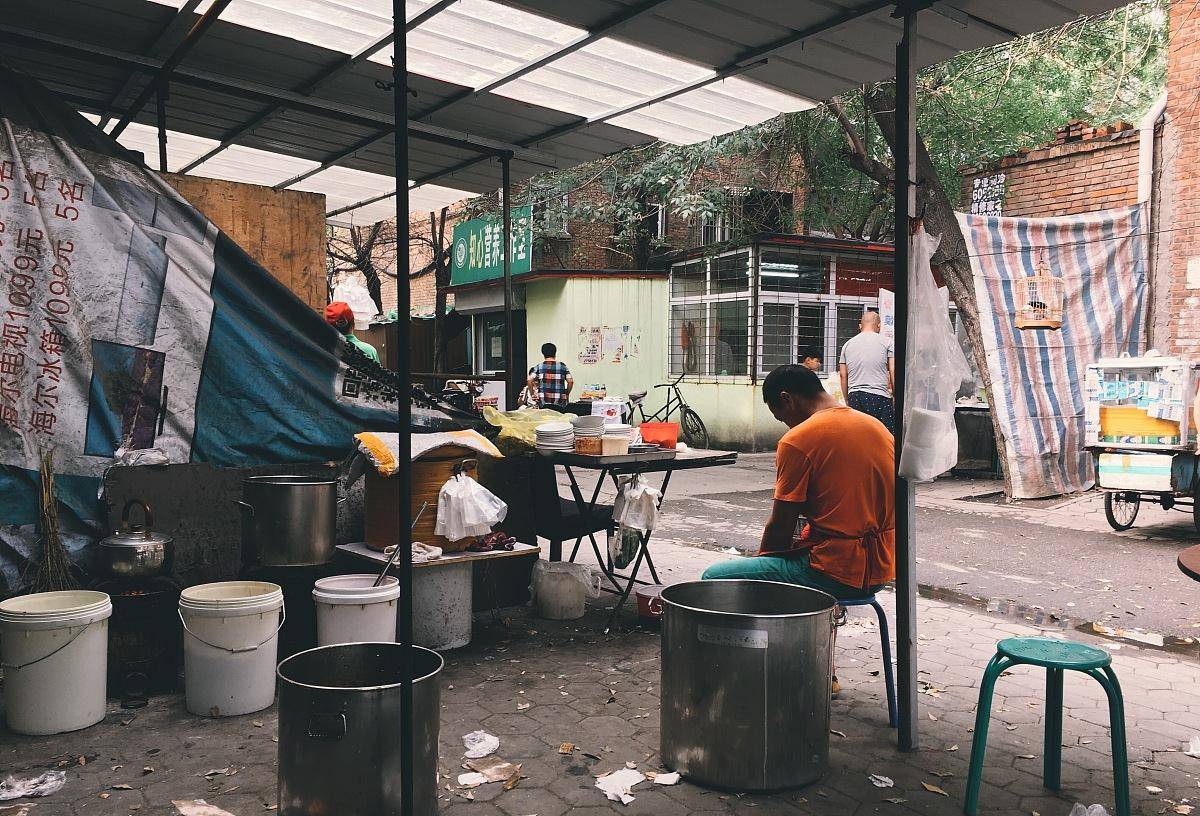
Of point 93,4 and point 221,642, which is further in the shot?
point 93,4

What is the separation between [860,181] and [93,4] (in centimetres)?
→ 1471

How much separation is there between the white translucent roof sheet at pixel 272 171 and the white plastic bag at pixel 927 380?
474cm

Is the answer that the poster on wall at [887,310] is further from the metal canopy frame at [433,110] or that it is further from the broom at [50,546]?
the broom at [50,546]

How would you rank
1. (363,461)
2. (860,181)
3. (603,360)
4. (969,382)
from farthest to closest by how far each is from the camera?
(603,360), (860,181), (363,461), (969,382)

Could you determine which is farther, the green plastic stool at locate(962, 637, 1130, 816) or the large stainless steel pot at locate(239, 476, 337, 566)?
the large stainless steel pot at locate(239, 476, 337, 566)

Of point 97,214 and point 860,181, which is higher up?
point 860,181

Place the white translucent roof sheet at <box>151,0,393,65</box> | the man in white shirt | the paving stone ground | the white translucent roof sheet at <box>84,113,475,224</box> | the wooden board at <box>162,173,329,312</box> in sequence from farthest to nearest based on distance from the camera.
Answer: the man in white shirt, the white translucent roof sheet at <box>84,113,475,224</box>, the wooden board at <box>162,173,329,312</box>, the white translucent roof sheet at <box>151,0,393,65</box>, the paving stone ground

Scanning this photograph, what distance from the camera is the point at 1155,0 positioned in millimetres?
11406

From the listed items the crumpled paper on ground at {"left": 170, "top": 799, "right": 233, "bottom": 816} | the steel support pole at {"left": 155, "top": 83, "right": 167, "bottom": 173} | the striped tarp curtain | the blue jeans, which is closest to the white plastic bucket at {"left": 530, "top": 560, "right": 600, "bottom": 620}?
the blue jeans

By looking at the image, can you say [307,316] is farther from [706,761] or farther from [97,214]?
[706,761]

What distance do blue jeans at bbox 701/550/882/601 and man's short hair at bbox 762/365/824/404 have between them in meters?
0.79

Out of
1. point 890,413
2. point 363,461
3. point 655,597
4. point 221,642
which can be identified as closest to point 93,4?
point 363,461

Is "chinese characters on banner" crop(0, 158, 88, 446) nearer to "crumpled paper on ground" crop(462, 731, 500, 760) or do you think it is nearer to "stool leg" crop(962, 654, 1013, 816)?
"crumpled paper on ground" crop(462, 731, 500, 760)

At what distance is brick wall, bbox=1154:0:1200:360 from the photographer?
10.6 m
